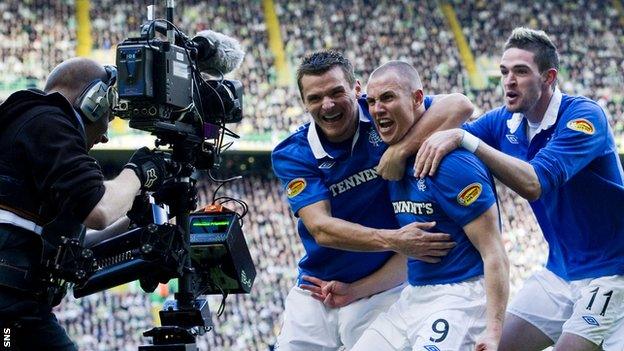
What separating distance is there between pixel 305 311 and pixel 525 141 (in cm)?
139

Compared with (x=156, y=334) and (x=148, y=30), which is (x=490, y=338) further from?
(x=148, y=30)

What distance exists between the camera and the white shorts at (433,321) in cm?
439

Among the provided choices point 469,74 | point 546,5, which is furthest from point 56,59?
point 546,5

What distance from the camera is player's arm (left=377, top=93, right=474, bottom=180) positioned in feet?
15.3

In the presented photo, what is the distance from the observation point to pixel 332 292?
5.41 meters

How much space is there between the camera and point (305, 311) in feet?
18.1

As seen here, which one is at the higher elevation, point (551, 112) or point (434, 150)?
point (551, 112)

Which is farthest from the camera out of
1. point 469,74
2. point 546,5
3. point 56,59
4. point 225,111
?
point 546,5

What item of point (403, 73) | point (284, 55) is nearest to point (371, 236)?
point (403, 73)

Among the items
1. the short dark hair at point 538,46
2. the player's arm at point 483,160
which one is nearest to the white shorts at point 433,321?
the player's arm at point 483,160

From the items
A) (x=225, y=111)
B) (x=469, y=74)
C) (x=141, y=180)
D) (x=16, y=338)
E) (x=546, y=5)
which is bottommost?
(x=16, y=338)

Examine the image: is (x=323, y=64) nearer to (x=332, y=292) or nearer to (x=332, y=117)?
(x=332, y=117)

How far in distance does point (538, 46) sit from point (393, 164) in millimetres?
993

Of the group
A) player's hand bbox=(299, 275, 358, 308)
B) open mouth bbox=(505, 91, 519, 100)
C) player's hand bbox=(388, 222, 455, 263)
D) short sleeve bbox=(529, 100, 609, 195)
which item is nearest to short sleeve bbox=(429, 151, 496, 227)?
player's hand bbox=(388, 222, 455, 263)
